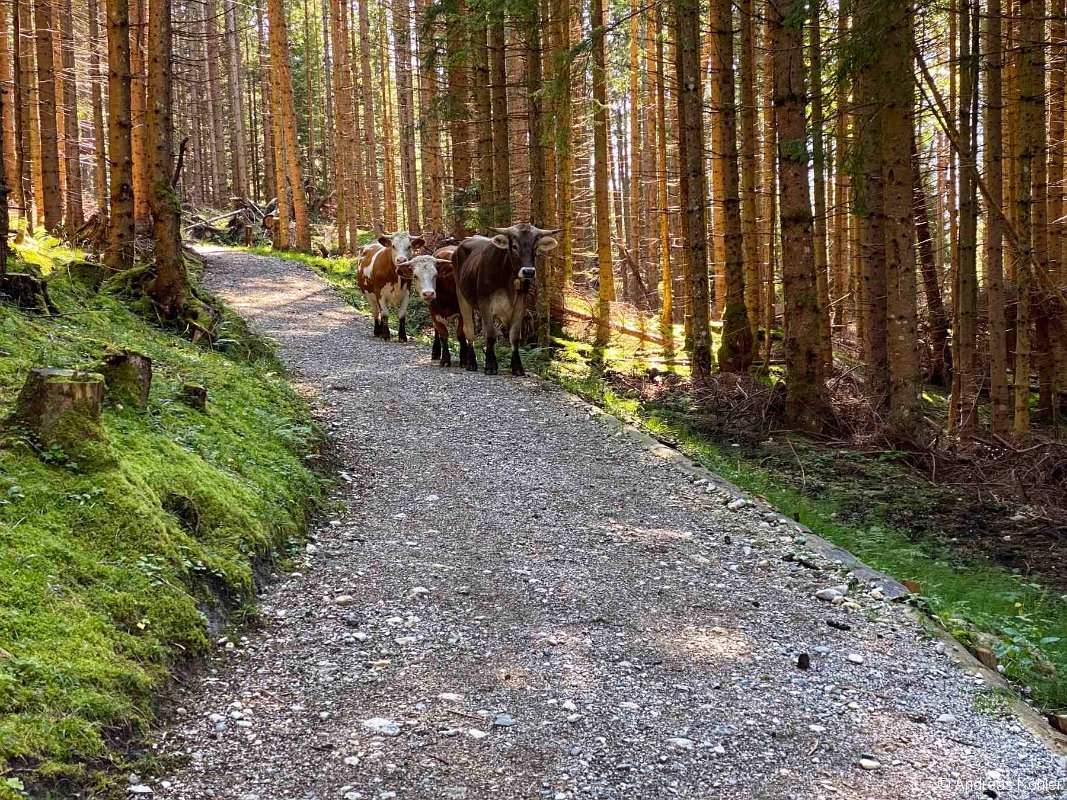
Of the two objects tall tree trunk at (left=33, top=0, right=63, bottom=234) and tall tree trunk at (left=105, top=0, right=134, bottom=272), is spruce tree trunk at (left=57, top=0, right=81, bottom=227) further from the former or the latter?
tall tree trunk at (left=105, top=0, right=134, bottom=272)

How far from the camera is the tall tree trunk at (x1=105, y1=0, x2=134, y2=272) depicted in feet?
39.3

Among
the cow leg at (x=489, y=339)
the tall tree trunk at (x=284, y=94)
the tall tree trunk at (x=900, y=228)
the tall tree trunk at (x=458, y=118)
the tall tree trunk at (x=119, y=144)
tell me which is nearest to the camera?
the tall tree trunk at (x=900, y=228)

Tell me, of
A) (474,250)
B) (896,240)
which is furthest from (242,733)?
(474,250)

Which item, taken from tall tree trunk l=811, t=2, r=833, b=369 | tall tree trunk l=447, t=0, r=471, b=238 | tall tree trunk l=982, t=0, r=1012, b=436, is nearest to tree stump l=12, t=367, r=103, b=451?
tall tree trunk l=811, t=2, r=833, b=369

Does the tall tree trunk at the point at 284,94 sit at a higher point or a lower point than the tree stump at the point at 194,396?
higher

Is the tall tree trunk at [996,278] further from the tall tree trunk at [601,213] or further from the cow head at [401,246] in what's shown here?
the cow head at [401,246]

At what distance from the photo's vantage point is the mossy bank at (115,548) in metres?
3.37

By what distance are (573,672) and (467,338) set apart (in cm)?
974

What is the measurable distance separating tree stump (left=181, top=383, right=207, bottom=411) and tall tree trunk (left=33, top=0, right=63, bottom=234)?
1151cm

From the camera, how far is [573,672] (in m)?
4.58

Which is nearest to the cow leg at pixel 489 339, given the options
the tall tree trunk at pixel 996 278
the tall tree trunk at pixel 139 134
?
the tall tree trunk at pixel 996 278

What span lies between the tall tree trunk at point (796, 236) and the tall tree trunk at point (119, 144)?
8396mm

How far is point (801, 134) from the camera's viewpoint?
961cm

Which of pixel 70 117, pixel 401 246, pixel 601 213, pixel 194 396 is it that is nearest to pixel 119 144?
pixel 401 246
